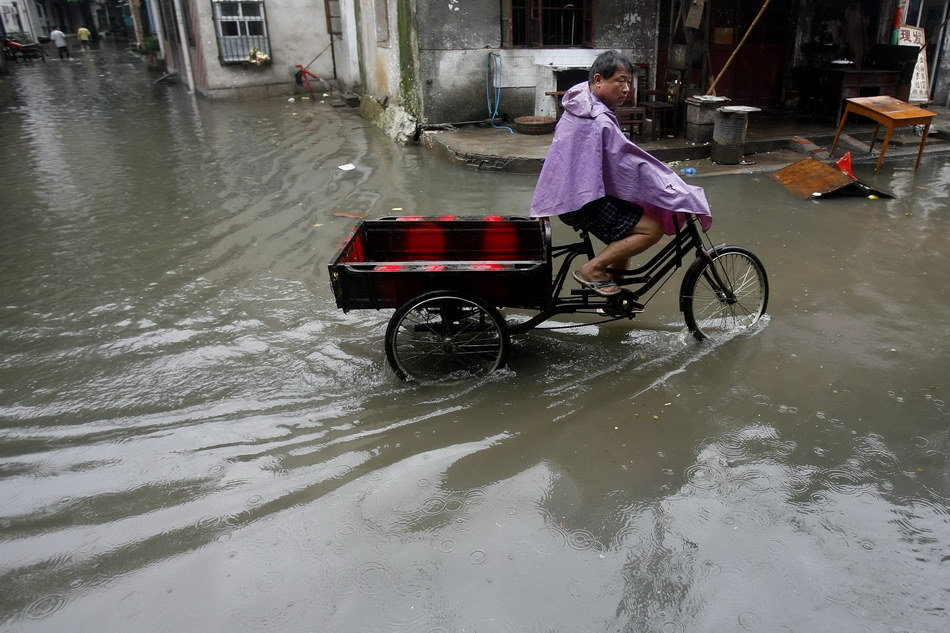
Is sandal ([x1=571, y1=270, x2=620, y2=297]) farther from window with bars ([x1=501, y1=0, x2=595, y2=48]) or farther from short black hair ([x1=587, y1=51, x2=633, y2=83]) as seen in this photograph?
window with bars ([x1=501, y1=0, x2=595, y2=48])

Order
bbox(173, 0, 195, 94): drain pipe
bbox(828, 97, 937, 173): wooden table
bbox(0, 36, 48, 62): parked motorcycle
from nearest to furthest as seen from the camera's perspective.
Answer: bbox(828, 97, 937, 173): wooden table, bbox(173, 0, 195, 94): drain pipe, bbox(0, 36, 48, 62): parked motorcycle

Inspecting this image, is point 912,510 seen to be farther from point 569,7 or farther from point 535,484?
point 569,7

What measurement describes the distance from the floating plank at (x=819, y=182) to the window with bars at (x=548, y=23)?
4.87m

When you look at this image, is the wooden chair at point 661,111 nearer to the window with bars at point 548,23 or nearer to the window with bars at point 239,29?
the window with bars at point 548,23

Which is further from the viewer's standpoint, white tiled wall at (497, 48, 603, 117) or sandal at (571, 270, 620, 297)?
white tiled wall at (497, 48, 603, 117)

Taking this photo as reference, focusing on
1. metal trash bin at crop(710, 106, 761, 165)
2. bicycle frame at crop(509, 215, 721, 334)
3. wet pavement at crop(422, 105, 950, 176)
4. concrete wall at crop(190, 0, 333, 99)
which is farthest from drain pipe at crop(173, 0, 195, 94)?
bicycle frame at crop(509, 215, 721, 334)

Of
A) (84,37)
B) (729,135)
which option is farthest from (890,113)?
(84,37)

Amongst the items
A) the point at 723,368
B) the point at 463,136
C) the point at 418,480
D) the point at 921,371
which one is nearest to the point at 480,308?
the point at 418,480

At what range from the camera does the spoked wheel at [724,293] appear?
13.8 ft

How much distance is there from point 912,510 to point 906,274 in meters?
3.28

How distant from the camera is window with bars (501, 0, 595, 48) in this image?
1125 cm

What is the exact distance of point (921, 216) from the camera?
22.4ft

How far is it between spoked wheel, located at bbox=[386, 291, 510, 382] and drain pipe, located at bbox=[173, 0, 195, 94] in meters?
19.0

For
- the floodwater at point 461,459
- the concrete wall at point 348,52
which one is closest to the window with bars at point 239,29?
the concrete wall at point 348,52
